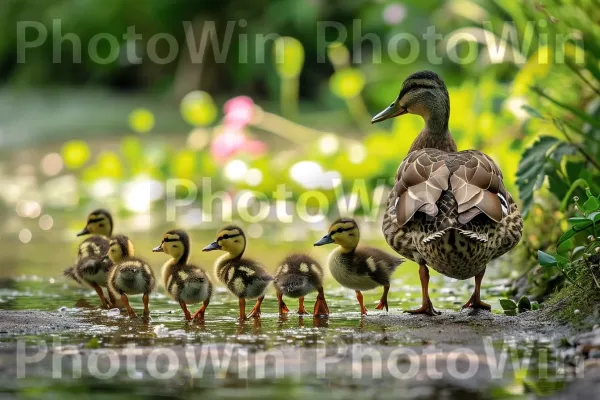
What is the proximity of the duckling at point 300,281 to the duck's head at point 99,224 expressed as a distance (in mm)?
1522

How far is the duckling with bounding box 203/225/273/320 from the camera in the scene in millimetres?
5359

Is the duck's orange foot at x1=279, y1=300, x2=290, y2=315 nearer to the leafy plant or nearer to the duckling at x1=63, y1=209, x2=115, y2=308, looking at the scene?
the duckling at x1=63, y1=209, x2=115, y2=308

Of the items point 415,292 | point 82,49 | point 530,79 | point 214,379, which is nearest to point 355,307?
point 415,292

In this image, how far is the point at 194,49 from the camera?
15.2m

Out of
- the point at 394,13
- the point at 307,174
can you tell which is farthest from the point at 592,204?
the point at 394,13

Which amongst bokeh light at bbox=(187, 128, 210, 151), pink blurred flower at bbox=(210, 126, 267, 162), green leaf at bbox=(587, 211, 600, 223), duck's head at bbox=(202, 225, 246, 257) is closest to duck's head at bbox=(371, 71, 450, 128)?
duck's head at bbox=(202, 225, 246, 257)

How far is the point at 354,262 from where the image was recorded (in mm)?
5504

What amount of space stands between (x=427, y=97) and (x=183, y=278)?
1626 mm

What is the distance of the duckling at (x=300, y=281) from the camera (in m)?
5.40

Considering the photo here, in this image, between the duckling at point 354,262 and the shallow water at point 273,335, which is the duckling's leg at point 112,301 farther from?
the duckling at point 354,262

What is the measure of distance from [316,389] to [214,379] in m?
0.36

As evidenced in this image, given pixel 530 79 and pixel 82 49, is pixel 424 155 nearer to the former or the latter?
pixel 530 79

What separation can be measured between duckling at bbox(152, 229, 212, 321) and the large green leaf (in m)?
1.59

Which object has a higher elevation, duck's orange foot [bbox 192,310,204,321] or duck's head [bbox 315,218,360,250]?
duck's head [bbox 315,218,360,250]
